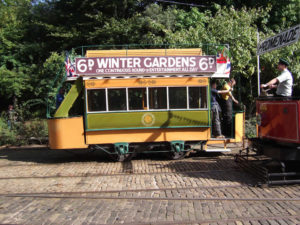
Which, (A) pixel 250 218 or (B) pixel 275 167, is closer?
(A) pixel 250 218

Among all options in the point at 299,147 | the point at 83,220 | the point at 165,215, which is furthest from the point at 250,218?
the point at 83,220

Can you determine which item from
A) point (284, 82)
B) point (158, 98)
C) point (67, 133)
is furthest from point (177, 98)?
point (67, 133)

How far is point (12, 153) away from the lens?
37.1 ft

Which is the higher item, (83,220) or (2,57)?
(2,57)

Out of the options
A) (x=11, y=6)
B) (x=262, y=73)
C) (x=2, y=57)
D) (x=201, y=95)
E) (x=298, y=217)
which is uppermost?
(x=11, y=6)

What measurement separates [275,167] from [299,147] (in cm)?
154

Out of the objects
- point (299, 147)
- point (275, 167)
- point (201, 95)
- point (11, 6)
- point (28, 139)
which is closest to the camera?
point (299, 147)

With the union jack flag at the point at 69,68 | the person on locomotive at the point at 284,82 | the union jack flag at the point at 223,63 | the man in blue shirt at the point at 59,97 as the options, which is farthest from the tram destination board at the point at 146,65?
the person on locomotive at the point at 284,82

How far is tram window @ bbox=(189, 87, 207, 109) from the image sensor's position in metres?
8.98

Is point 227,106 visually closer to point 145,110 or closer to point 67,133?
point 145,110

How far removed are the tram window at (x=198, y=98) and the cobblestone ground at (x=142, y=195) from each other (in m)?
1.64

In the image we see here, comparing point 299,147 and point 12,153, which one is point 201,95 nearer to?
point 299,147

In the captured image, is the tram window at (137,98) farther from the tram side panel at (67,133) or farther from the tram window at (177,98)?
the tram side panel at (67,133)

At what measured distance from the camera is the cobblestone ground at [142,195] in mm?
4848
